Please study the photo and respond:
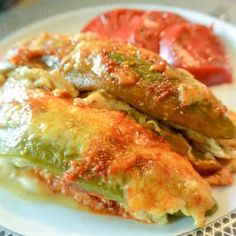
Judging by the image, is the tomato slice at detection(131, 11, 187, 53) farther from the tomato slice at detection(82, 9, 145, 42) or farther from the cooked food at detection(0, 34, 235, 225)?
the cooked food at detection(0, 34, 235, 225)

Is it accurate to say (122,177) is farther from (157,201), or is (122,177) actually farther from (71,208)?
(71,208)

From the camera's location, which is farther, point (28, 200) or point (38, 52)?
point (38, 52)

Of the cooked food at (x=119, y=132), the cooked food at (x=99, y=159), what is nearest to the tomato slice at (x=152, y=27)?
the cooked food at (x=119, y=132)

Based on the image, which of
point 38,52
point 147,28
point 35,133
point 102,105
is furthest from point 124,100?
point 147,28

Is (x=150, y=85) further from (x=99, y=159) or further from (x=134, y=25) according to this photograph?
(x=134, y=25)

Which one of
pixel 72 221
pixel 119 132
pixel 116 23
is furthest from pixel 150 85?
pixel 116 23

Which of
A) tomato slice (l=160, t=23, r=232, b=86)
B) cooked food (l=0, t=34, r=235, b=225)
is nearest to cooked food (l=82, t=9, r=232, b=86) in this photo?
tomato slice (l=160, t=23, r=232, b=86)

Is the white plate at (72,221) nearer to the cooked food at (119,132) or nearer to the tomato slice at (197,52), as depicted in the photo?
the cooked food at (119,132)
